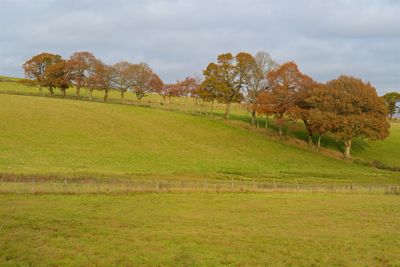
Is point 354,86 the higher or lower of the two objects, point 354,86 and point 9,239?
the higher

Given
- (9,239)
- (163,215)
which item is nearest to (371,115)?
(163,215)

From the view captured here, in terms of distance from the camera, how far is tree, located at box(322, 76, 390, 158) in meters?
61.4

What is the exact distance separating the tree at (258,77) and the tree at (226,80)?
2.27m

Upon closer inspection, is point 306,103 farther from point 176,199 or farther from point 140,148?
point 176,199

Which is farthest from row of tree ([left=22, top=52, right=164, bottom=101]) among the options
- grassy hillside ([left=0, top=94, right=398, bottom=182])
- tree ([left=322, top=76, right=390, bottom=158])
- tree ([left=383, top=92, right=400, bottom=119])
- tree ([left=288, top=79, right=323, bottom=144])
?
tree ([left=383, top=92, right=400, bottom=119])

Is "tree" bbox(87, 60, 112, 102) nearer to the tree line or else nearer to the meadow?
the tree line

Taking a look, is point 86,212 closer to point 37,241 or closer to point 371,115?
point 37,241

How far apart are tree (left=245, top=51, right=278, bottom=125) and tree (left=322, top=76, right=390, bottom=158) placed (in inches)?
599

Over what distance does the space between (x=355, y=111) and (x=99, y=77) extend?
5887 centimetres

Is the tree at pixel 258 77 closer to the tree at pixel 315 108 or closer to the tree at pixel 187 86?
the tree at pixel 315 108

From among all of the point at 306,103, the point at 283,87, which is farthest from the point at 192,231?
the point at 283,87

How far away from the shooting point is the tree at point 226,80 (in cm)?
8150

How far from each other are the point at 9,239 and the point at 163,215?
845cm

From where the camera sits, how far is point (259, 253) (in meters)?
16.9
